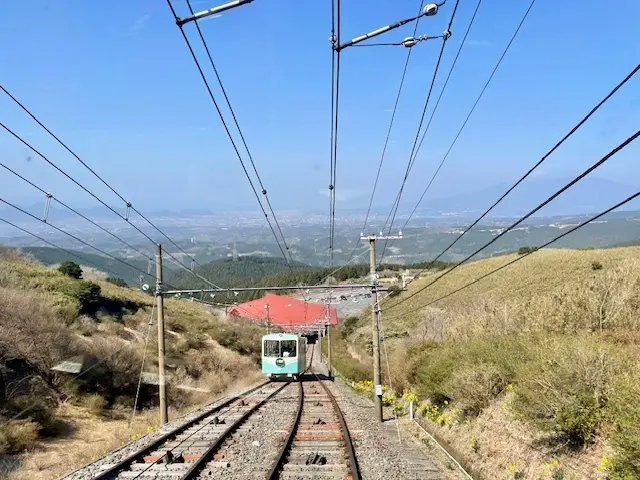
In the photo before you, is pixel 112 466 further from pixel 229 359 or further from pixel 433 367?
pixel 229 359

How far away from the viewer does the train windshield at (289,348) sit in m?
36.6

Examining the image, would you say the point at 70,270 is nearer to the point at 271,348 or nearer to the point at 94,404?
the point at 271,348

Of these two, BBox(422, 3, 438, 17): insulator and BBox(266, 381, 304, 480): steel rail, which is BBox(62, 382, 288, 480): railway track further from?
BBox(422, 3, 438, 17): insulator

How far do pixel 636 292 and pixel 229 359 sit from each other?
1238 inches

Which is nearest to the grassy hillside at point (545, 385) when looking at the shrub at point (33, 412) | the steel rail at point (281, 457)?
the steel rail at point (281, 457)

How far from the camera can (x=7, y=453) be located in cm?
1542

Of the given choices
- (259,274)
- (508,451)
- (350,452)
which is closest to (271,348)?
(350,452)

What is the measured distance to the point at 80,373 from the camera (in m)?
24.7

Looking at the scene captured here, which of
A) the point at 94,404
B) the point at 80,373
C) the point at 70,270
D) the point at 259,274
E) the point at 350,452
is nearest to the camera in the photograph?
the point at 350,452

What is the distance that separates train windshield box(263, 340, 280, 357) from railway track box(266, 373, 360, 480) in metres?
16.1

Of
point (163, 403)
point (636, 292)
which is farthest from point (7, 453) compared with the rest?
point (636, 292)

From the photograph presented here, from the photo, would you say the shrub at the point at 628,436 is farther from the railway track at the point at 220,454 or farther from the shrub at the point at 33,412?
the shrub at the point at 33,412

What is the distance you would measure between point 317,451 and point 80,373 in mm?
14709

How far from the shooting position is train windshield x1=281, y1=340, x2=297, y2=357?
36.6 m
